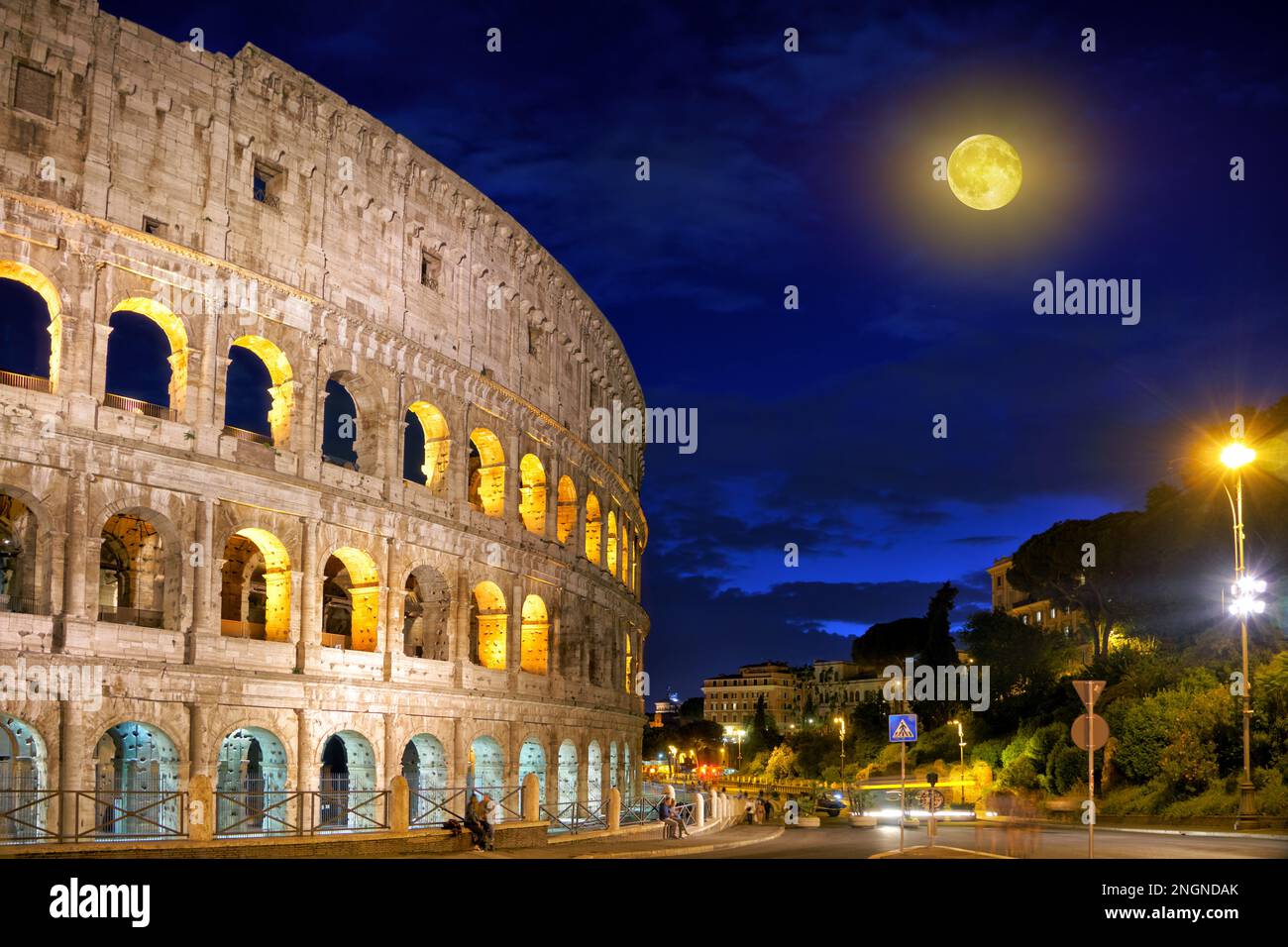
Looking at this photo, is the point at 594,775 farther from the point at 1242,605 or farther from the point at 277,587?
the point at 1242,605

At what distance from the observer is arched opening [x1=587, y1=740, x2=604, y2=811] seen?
40.6 m

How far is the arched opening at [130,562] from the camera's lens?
95.2 ft

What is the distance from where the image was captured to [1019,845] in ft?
83.8

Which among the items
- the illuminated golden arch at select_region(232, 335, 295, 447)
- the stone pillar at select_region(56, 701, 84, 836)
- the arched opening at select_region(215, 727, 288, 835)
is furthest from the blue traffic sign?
the illuminated golden arch at select_region(232, 335, 295, 447)

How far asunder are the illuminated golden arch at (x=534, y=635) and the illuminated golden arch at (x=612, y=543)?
24.2 feet

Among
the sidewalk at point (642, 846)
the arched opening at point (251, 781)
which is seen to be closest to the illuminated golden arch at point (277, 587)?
the arched opening at point (251, 781)

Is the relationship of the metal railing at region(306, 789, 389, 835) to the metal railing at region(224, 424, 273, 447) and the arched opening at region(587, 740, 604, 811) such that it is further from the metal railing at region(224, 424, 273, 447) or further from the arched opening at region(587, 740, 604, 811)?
the arched opening at region(587, 740, 604, 811)

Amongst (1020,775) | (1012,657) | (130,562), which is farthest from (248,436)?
(1012,657)

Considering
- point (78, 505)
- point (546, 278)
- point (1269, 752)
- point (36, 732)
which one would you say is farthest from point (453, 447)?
point (1269, 752)

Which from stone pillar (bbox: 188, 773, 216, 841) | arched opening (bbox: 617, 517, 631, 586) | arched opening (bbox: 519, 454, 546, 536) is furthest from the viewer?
arched opening (bbox: 617, 517, 631, 586)

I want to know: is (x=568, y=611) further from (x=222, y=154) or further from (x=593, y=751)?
(x=222, y=154)

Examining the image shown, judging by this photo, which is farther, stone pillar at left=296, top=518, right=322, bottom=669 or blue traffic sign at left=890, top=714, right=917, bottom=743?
stone pillar at left=296, top=518, right=322, bottom=669

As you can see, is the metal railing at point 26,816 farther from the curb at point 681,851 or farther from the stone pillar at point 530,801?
the stone pillar at point 530,801

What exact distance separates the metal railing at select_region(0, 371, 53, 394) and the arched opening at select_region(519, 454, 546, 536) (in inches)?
648
